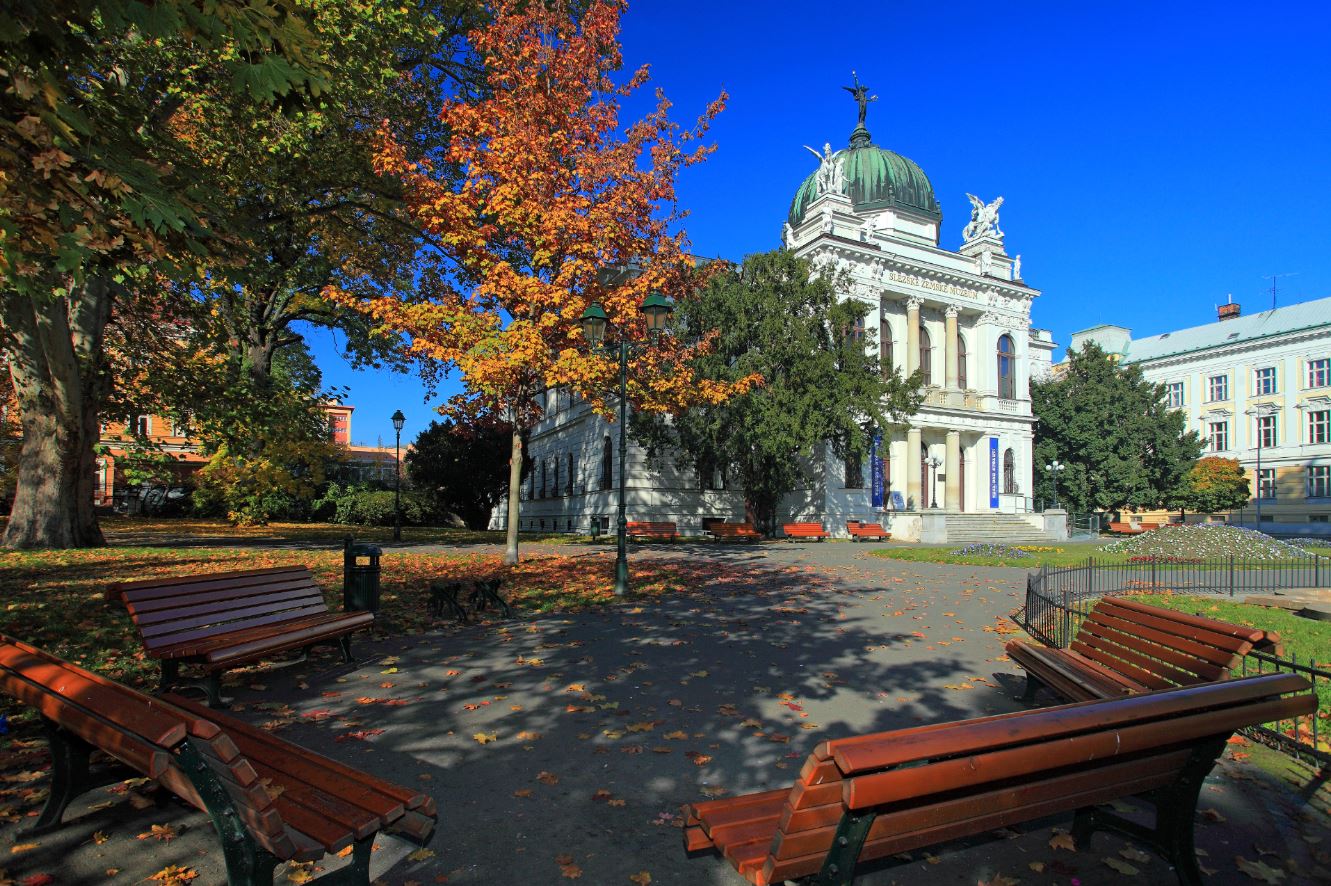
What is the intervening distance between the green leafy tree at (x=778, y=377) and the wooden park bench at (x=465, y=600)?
16.2 meters

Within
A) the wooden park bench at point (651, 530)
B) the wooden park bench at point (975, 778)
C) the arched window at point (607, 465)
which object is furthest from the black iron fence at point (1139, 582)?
the arched window at point (607, 465)

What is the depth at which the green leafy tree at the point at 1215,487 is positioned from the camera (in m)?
48.4

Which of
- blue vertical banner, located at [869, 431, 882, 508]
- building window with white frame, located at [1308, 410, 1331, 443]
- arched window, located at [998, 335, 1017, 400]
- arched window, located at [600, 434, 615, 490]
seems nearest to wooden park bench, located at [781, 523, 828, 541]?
blue vertical banner, located at [869, 431, 882, 508]

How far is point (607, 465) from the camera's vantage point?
33156mm

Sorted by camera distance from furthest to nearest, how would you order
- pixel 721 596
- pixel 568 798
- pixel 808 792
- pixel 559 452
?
pixel 559 452 < pixel 721 596 < pixel 568 798 < pixel 808 792

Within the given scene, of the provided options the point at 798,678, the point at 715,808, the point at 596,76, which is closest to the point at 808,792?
the point at 715,808

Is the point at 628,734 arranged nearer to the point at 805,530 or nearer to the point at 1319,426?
the point at 805,530

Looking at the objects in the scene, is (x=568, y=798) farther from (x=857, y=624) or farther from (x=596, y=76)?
(x=596, y=76)

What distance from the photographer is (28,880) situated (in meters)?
3.06

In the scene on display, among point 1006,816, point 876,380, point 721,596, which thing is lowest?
point 721,596

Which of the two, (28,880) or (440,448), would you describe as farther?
(440,448)

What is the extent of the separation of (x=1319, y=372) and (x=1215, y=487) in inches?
704

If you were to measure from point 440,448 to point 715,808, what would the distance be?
41514mm

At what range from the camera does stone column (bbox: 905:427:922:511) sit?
38.7 meters
